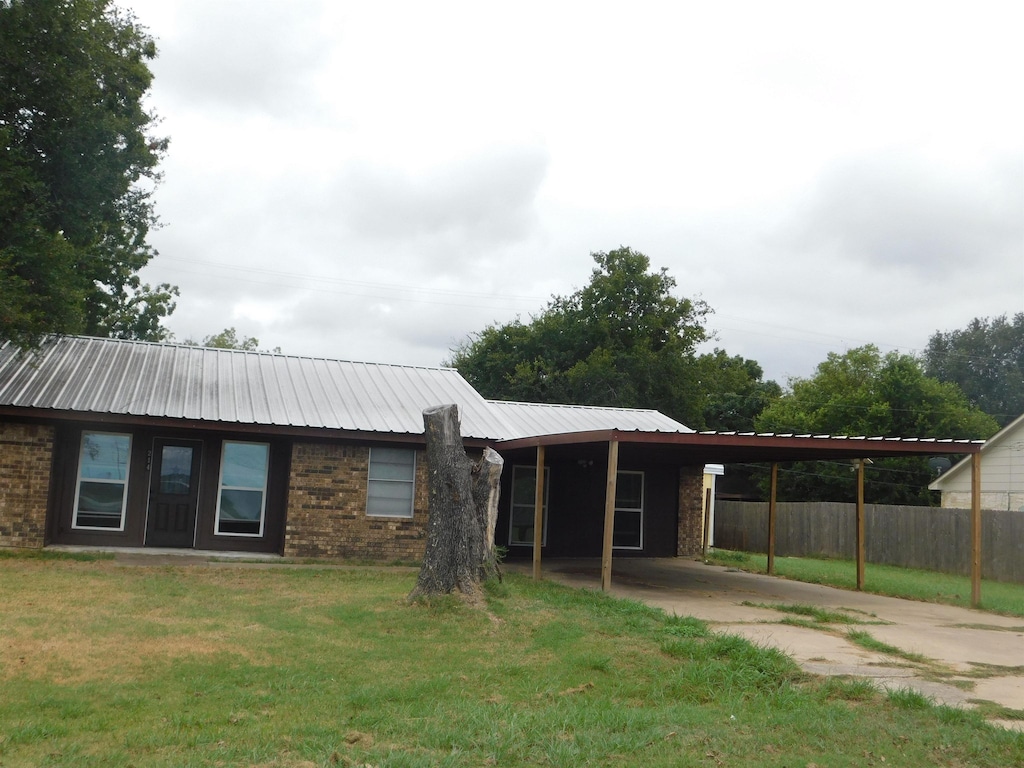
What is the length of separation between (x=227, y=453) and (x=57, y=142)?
565 cm

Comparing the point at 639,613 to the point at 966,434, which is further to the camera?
the point at 966,434

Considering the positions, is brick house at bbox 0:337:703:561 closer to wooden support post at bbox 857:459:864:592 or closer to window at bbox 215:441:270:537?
window at bbox 215:441:270:537

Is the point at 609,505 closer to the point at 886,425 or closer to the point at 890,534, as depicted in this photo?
the point at 890,534

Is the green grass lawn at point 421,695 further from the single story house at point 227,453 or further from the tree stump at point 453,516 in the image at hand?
the single story house at point 227,453

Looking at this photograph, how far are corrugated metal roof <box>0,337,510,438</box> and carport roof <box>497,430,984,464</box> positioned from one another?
3223 mm

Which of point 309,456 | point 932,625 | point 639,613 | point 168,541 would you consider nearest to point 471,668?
point 639,613

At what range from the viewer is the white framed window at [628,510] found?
65.4 ft

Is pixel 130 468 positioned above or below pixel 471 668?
above

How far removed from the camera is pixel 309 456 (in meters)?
15.7

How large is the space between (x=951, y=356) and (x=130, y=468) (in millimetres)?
45066

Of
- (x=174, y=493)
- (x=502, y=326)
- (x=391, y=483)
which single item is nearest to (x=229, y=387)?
(x=174, y=493)

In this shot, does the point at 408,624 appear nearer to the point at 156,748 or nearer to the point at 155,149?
the point at 156,748

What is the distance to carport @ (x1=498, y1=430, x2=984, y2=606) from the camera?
39.9 ft

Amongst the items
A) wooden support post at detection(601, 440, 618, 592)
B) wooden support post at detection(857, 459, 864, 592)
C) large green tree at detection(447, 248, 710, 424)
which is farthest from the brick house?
large green tree at detection(447, 248, 710, 424)
